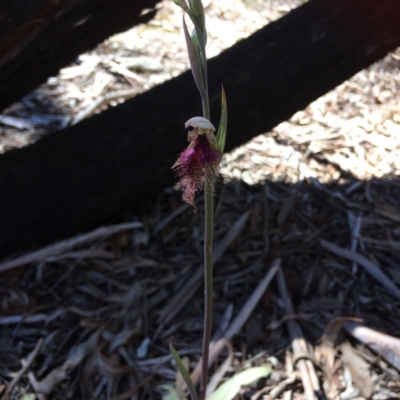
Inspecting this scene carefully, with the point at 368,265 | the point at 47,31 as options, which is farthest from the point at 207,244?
the point at 47,31

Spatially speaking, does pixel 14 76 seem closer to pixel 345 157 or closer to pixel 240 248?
pixel 240 248

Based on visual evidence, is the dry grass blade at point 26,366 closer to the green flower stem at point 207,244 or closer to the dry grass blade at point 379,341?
the green flower stem at point 207,244

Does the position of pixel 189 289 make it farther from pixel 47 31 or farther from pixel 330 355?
pixel 47 31

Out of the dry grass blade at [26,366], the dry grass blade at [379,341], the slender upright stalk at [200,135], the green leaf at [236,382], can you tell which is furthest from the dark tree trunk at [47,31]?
the dry grass blade at [379,341]

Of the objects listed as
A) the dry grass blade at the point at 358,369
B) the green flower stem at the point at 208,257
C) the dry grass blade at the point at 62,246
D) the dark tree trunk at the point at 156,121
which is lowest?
the dry grass blade at the point at 358,369

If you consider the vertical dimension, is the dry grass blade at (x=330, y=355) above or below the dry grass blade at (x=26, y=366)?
below

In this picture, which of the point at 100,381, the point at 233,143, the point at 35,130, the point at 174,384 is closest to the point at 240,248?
the point at 233,143

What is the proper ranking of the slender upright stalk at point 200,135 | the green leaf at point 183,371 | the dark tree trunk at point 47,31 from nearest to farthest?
1. the slender upright stalk at point 200,135
2. the green leaf at point 183,371
3. the dark tree trunk at point 47,31

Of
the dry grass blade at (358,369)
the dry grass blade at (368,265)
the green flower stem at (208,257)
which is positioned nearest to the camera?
the green flower stem at (208,257)

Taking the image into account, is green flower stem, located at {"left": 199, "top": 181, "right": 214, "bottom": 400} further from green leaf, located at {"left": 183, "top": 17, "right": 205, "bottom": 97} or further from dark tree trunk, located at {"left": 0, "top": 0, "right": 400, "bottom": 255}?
dark tree trunk, located at {"left": 0, "top": 0, "right": 400, "bottom": 255}
